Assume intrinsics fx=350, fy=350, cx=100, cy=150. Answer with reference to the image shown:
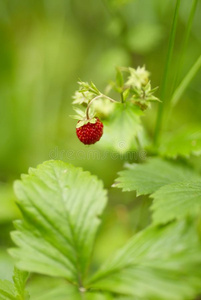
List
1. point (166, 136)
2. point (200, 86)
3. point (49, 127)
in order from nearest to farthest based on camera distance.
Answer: point (166, 136)
point (200, 86)
point (49, 127)

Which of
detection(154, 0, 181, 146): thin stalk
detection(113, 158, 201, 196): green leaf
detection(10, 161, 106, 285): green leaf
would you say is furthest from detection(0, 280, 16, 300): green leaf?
detection(154, 0, 181, 146): thin stalk

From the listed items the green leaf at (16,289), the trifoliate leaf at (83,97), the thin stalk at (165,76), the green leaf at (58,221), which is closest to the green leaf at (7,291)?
the green leaf at (16,289)

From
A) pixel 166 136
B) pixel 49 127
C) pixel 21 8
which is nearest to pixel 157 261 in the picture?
pixel 166 136

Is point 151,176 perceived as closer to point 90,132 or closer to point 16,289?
point 90,132

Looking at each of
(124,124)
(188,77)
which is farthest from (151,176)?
(188,77)

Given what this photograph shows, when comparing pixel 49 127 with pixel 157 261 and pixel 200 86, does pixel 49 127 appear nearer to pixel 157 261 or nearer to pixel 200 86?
pixel 200 86

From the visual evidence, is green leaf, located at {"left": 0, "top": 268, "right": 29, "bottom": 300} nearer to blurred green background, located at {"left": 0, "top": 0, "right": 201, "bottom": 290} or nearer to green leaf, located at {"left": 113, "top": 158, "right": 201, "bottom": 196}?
green leaf, located at {"left": 113, "top": 158, "right": 201, "bottom": 196}

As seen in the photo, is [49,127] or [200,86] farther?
[49,127]
